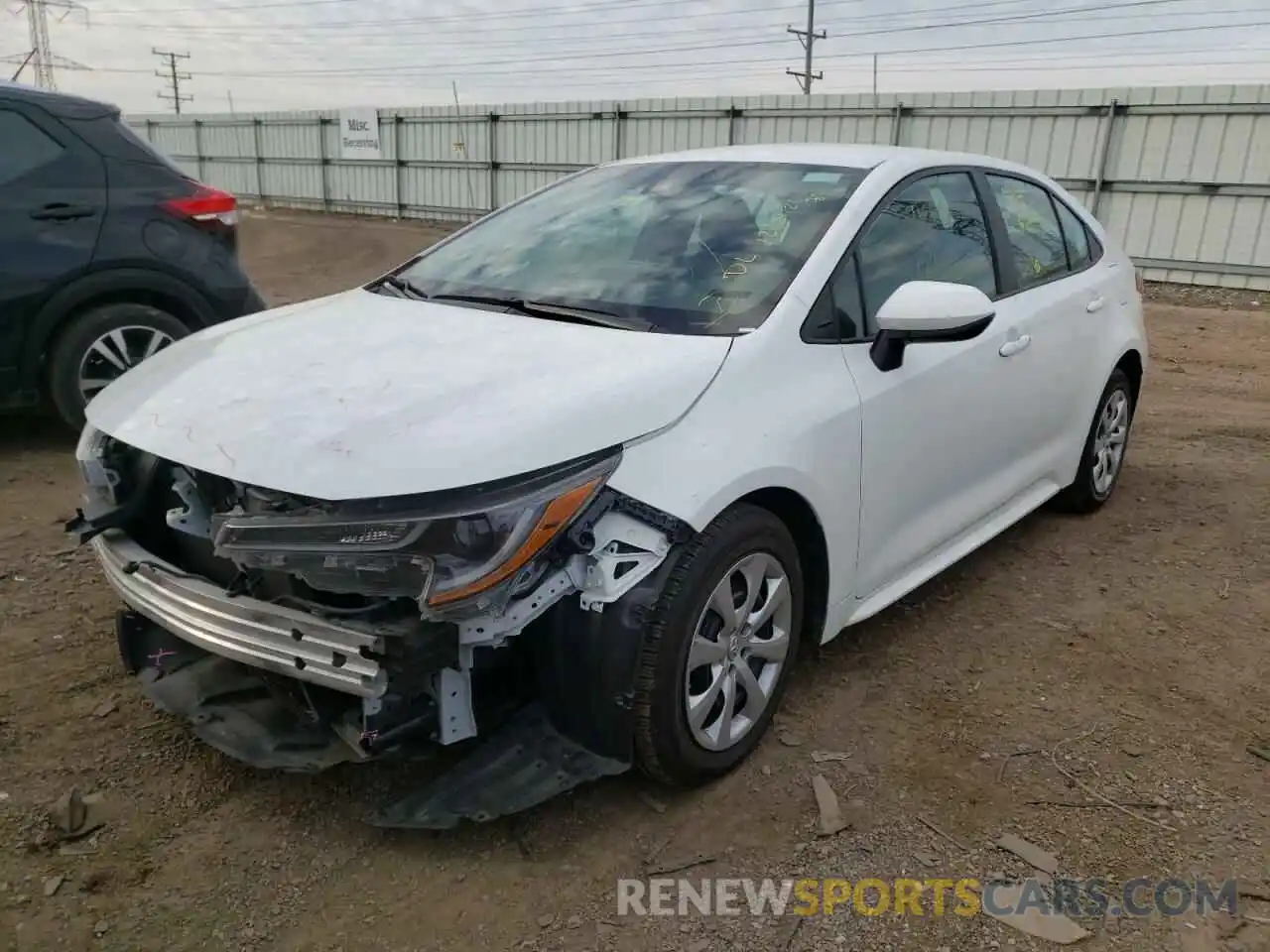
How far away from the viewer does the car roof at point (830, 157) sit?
11.5ft

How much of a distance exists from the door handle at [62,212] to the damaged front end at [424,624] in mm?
3281

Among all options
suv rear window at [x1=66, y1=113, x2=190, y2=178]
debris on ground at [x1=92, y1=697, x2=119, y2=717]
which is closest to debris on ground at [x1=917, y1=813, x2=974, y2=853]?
debris on ground at [x1=92, y1=697, x2=119, y2=717]

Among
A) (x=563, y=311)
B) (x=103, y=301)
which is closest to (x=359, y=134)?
(x=103, y=301)

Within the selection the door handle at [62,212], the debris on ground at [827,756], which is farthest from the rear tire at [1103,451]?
the door handle at [62,212]

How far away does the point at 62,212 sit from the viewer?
519 cm

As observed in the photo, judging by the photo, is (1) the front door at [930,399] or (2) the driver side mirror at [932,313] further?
(1) the front door at [930,399]

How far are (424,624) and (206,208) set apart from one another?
434cm

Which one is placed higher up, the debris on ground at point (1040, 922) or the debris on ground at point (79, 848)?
the debris on ground at point (1040, 922)

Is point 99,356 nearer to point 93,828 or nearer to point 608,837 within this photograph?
point 93,828

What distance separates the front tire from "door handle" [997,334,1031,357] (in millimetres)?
1385

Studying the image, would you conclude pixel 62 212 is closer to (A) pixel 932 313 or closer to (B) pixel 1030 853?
(A) pixel 932 313

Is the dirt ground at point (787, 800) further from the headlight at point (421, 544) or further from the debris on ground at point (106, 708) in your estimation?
the headlight at point (421, 544)

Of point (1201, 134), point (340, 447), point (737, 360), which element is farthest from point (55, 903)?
point (1201, 134)

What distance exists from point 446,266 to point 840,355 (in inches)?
59.0
